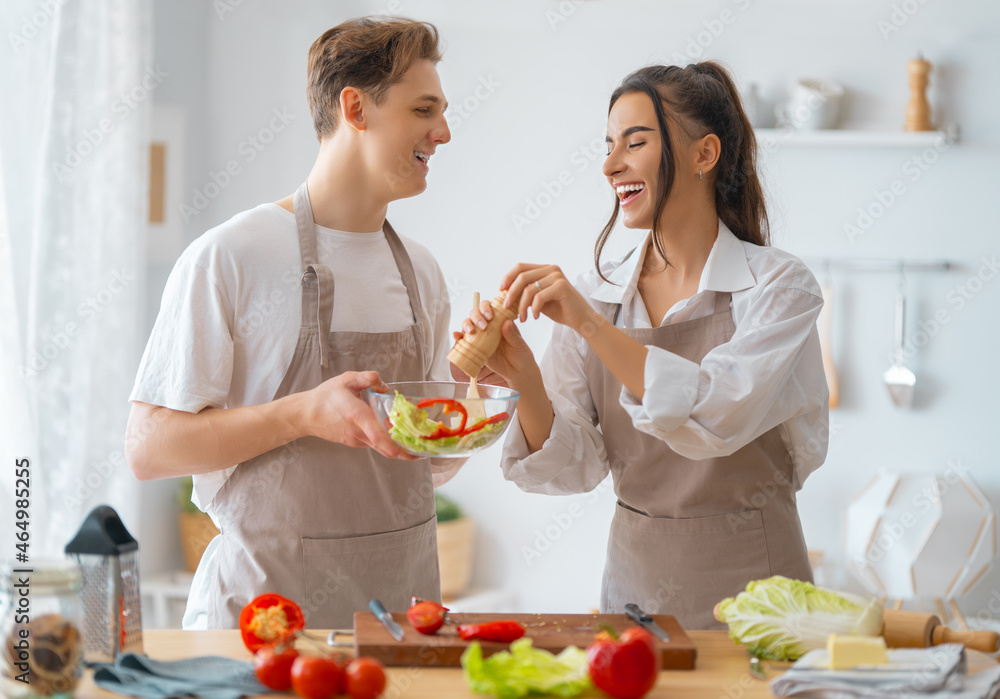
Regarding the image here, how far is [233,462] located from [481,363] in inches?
17.2

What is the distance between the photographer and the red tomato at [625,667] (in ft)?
3.49

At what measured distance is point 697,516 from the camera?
5.52ft

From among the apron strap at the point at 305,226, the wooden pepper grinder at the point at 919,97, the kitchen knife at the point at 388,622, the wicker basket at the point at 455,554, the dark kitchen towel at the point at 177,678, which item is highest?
the wooden pepper grinder at the point at 919,97

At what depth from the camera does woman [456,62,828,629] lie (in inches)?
60.9

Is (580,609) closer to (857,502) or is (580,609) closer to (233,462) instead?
(857,502)

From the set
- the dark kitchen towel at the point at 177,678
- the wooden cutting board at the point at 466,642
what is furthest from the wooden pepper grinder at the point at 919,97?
the dark kitchen towel at the point at 177,678

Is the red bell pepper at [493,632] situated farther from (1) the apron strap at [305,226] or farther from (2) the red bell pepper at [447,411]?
(1) the apron strap at [305,226]

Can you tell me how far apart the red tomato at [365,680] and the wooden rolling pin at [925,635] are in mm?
712

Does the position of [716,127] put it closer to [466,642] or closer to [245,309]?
[245,309]

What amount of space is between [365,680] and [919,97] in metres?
2.96

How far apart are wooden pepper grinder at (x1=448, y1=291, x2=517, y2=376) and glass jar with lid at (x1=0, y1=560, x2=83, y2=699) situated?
0.66m

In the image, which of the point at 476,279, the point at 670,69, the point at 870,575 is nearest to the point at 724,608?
the point at 670,69

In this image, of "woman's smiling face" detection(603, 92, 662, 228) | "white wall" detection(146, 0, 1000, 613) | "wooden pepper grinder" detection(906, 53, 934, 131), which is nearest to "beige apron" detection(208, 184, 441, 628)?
"woman's smiling face" detection(603, 92, 662, 228)

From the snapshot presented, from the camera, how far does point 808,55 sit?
3367mm
